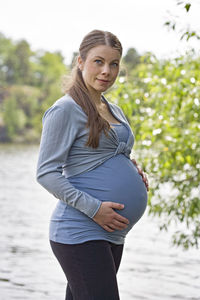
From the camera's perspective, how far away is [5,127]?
222ft

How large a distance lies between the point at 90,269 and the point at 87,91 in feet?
2.57

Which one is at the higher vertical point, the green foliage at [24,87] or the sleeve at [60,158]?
the green foliage at [24,87]

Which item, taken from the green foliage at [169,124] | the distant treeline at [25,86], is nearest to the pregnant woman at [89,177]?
the green foliage at [169,124]

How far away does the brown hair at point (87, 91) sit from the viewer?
99.4 inches

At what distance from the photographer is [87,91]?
105 inches

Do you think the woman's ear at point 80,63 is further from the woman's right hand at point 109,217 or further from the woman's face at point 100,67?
the woman's right hand at point 109,217

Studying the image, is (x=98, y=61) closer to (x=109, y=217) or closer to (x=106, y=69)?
(x=106, y=69)

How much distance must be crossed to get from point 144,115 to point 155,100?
0.40 meters

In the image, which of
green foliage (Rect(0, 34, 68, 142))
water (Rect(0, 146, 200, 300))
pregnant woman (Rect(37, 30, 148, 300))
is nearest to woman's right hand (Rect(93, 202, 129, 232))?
pregnant woman (Rect(37, 30, 148, 300))

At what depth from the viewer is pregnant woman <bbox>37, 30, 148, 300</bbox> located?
2.47 metres

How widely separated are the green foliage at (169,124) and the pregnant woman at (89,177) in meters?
2.17

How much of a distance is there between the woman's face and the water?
3.56 metres

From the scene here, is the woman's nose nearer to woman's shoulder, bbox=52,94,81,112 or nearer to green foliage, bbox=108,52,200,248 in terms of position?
woman's shoulder, bbox=52,94,81,112

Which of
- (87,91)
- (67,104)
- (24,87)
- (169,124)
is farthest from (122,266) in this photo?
(24,87)
